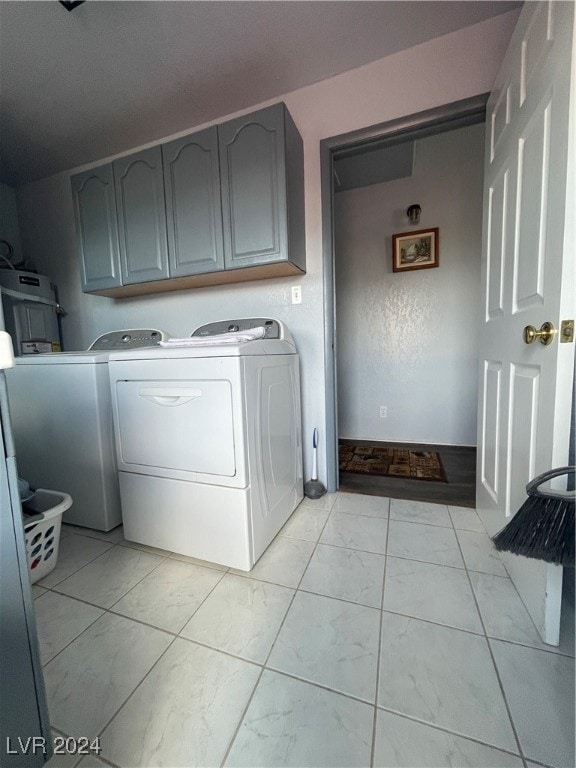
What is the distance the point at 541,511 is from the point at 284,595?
86 cm

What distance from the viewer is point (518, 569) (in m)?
1.03

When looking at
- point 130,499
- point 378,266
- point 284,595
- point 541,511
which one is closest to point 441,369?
point 378,266

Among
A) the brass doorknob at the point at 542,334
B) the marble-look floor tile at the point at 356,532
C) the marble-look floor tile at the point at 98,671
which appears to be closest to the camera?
the marble-look floor tile at the point at 98,671

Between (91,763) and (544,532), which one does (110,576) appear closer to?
(91,763)

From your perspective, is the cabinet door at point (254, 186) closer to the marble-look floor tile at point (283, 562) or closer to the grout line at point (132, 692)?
the marble-look floor tile at point (283, 562)

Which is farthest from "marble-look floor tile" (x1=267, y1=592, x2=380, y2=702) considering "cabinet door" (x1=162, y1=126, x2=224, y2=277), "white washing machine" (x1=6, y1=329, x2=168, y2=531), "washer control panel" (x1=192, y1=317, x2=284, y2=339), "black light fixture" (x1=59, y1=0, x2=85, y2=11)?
"black light fixture" (x1=59, y1=0, x2=85, y2=11)

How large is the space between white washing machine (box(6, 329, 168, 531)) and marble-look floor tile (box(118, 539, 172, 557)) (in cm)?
14

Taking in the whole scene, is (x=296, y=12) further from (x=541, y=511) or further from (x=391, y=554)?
(x=391, y=554)

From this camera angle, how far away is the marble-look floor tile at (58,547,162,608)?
1.10 m

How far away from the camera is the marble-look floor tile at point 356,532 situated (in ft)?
4.32

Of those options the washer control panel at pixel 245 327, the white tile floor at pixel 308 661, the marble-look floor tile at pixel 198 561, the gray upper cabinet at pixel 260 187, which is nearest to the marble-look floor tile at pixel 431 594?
the white tile floor at pixel 308 661

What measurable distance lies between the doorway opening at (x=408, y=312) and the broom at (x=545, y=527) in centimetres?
127

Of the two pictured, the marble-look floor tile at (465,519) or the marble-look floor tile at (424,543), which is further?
the marble-look floor tile at (465,519)

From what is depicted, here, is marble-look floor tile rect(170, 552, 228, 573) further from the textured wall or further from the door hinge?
the door hinge
